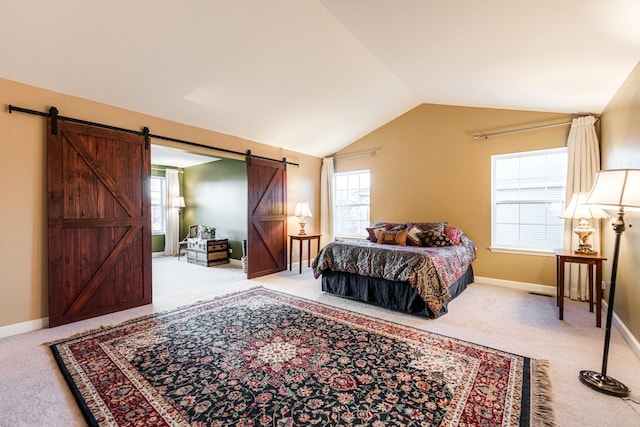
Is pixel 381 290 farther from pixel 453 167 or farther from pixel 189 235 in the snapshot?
pixel 189 235

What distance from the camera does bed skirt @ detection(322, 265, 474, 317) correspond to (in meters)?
3.28

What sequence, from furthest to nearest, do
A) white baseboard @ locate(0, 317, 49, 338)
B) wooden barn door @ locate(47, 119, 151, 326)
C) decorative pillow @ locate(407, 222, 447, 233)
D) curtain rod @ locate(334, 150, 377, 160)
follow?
curtain rod @ locate(334, 150, 377, 160) < decorative pillow @ locate(407, 222, 447, 233) < wooden barn door @ locate(47, 119, 151, 326) < white baseboard @ locate(0, 317, 49, 338)

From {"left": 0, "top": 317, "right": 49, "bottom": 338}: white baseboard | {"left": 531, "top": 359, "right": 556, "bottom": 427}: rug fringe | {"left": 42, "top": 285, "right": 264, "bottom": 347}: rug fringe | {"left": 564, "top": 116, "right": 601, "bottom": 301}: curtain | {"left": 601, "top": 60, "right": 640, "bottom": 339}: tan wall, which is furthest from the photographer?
{"left": 564, "top": 116, "right": 601, "bottom": 301}: curtain

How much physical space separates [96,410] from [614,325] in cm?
461

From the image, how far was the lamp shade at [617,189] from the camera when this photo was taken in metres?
1.81

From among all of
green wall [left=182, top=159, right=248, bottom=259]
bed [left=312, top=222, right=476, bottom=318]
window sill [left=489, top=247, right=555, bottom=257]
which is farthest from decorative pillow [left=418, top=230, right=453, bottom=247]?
green wall [left=182, top=159, right=248, bottom=259]

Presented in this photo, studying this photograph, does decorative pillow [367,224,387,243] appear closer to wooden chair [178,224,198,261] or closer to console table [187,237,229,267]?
console table [187,237,229,267]

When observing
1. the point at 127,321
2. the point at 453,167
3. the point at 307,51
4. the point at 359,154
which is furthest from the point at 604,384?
the point at 359,154

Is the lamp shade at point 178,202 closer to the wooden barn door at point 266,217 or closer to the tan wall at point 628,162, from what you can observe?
the wooden barn door at point 266,217

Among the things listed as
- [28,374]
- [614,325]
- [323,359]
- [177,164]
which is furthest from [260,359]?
[177,164]

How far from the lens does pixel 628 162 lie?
2.66m

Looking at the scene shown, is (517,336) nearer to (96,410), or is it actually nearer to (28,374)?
(96,410)

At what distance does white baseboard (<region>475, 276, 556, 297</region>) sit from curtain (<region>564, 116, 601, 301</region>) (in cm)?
23

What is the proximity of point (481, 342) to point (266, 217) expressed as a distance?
386cm
